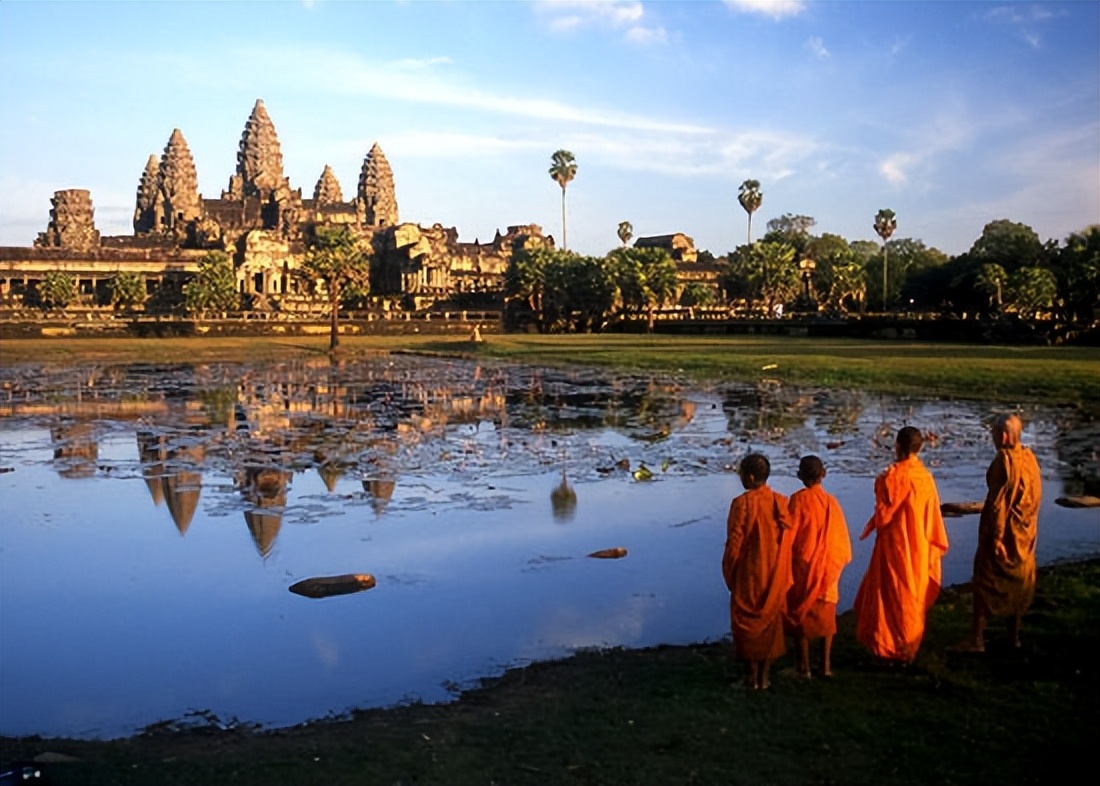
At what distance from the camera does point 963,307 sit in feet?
259

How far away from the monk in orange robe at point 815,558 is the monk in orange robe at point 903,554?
296 millimetres

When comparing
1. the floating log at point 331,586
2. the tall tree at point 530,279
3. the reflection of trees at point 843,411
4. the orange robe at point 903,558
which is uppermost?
the tall tree at point 530,279

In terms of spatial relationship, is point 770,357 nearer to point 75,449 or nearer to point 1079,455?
point 1079,455

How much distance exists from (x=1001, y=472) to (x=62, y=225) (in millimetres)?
127409

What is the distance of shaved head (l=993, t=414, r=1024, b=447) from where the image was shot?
731cm

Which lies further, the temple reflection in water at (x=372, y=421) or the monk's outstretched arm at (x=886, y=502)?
the temple reflection in water at (x=372, y=421)

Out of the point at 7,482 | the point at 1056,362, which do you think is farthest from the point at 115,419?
the point at 1056,362

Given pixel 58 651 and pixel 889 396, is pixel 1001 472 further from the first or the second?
pixel 889 396

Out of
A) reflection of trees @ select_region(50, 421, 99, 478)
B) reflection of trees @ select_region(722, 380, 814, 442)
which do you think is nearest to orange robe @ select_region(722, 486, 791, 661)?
reflection of trees @ select_region(50, 421, 99, 478)

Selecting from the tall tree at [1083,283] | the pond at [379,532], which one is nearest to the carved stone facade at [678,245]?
the tall tree at [1083,283]

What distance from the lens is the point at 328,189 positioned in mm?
141500

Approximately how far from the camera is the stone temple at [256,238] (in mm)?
101688

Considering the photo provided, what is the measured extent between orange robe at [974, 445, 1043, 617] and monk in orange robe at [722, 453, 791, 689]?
1557 millimetres

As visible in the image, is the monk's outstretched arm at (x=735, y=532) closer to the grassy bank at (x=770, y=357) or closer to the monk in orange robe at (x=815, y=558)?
the monk in orange robe at (x=815, y=558)
